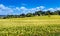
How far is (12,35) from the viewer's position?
2634 cm

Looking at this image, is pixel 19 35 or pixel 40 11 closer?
pixel 19 35

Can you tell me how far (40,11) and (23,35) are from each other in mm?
110888

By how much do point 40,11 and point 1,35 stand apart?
112986 millimetres

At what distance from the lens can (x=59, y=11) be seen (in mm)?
139250

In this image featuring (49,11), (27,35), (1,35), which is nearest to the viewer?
(1,35)

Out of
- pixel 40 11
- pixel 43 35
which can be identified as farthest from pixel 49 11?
pixel 43 35

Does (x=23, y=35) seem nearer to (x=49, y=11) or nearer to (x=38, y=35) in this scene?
(x=38, y=35)

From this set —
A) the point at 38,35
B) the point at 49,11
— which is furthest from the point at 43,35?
the point at 49,11

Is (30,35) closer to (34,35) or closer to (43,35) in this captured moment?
(34,35)

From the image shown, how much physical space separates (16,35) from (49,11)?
10802cm

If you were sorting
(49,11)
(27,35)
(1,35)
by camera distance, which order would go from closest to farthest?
(1,35) < (27,35) < (49,11)

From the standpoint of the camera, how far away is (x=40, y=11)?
138 meters

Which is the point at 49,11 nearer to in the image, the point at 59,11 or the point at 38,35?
the point at 59,11

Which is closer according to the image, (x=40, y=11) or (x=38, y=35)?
(x=38, y=35)
